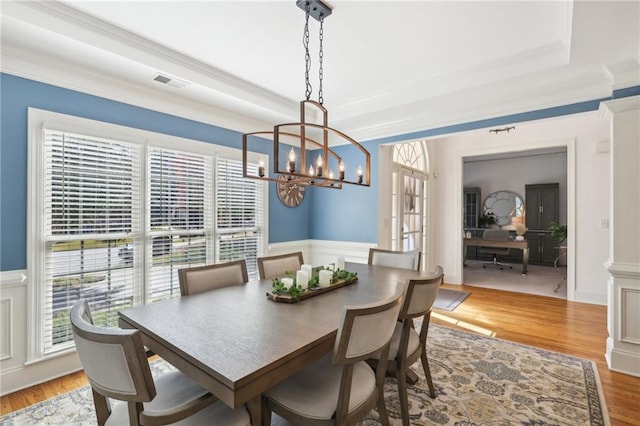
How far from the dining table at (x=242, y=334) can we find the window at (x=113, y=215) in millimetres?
1275

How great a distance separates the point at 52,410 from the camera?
2.08 metres

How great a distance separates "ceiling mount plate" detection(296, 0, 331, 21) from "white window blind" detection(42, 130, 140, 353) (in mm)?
2087

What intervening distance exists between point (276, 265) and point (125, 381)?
5.94 ft

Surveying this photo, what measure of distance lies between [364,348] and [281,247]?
3178 millimetres

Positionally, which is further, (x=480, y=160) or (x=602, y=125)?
(x=480, y=160)

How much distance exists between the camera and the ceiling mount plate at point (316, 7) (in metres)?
1.98

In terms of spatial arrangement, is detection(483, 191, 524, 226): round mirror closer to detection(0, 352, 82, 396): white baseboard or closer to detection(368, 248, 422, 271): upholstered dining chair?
detection(368, 248, 422, 271): upholstered dining chair

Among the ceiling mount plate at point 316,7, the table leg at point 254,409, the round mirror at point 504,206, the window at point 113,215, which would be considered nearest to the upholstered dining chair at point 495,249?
the round mirror at point 504,206

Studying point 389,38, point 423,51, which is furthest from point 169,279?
point 423,51

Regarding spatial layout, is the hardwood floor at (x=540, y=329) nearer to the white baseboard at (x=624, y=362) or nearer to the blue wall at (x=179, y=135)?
the white baseboard at (x=624, y=362)

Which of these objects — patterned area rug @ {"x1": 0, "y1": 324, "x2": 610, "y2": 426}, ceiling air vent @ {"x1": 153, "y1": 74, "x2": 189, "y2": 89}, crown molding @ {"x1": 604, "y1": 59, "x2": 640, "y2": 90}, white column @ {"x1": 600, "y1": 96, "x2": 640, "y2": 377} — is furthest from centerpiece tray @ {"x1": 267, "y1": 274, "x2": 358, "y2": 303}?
crown molding @ {"x1": 604, "y1": 59, "x2": 640, "y2": 90}

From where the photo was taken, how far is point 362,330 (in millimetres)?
1314

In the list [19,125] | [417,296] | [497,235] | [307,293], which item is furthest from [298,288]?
[497,235]

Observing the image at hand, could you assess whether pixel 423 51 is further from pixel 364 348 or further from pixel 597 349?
pixel 597 349
